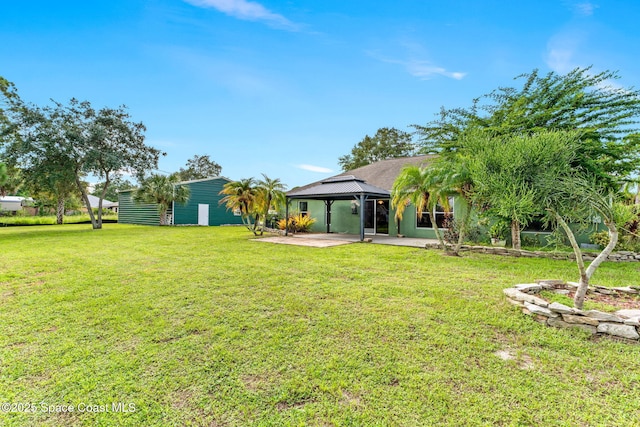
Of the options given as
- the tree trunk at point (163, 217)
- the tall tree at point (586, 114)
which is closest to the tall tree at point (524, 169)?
the tall tree at point (586, 114)

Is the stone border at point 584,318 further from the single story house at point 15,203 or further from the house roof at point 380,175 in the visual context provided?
the single story house at point 15,203

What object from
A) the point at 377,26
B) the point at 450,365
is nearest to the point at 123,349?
the point at 450,365

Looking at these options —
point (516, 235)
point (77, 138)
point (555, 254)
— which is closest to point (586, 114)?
point (516, 235)

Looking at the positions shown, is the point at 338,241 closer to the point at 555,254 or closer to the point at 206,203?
the point at 555,254

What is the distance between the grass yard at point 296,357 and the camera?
202 centimetres

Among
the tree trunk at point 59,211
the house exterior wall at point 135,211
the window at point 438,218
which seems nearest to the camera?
the window at point 438,218

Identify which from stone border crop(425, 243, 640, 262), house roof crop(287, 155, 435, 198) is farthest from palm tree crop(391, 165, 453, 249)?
house roof crop(287, 155, 435, 198)

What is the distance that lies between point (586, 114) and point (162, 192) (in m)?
23.6

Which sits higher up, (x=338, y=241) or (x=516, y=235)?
(x=516, y=235)

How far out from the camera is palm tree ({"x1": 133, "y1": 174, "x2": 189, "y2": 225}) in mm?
20953

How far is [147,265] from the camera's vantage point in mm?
6828

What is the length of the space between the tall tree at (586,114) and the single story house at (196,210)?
20217 millimetres

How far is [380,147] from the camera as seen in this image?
31.8 meters

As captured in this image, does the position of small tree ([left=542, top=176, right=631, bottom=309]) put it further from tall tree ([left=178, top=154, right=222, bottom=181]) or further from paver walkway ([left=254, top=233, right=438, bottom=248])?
tall tree ([left=178, top=154, right=222, bottom=181])
